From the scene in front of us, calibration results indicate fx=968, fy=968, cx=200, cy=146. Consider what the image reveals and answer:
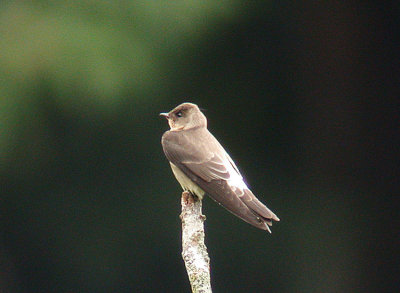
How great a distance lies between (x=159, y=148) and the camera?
9.02m

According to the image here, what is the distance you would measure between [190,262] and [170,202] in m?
5.52

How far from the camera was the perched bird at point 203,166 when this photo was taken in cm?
486

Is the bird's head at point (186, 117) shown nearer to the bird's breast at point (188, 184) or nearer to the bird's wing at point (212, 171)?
the bird's wing at point (212, 171)

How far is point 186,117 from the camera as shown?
18.8ft

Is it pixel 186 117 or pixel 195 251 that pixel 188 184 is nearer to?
pixel 186 117

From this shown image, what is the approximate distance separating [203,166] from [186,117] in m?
0.51

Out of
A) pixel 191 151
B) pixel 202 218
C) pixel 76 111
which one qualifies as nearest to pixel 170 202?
pixel 76 111

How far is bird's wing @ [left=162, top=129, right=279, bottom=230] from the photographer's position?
4.79 m

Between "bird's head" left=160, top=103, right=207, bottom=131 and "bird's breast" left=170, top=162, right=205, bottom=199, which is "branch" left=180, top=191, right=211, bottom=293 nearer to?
"bird's breast" left=170, top=162, right=205, bottom=199

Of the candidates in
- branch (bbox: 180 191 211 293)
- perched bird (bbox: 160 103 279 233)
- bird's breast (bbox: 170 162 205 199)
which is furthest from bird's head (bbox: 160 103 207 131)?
branch (bbox: 180 191 211 293)

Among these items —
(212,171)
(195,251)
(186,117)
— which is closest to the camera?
(195,251)

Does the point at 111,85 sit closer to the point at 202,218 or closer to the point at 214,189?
the point at 214,189

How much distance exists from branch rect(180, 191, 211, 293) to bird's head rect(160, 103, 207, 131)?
4.59 ft

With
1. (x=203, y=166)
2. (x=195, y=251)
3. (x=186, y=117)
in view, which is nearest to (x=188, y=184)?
(x=203, y=166)
